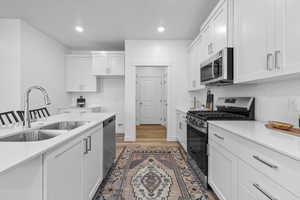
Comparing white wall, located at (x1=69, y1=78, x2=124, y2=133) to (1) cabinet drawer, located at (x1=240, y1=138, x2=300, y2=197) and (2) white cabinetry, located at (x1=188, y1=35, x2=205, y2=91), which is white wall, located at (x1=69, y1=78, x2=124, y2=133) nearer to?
(2) white cabinetry, located at (x1=188, y1=35, x2=205, y2=91)

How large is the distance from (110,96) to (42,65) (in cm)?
202

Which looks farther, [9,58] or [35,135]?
[9,58]

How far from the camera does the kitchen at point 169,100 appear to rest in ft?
3.45

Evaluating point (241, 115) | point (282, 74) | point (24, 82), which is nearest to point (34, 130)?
point (282, 74)

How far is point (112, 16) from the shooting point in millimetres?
3143

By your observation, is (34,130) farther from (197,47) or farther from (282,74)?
(197,47)

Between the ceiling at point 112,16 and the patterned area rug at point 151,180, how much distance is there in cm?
265

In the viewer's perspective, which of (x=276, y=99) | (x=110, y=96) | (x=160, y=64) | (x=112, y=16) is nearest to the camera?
(x=276, y=99)

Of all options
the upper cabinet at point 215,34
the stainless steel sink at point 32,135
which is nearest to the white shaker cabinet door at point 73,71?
the upper cabinet at point 215,34

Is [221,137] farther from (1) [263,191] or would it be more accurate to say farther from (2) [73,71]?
(2) [73,71]

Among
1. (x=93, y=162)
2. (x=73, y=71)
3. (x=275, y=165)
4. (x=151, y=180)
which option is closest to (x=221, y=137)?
(x=275, y=165)

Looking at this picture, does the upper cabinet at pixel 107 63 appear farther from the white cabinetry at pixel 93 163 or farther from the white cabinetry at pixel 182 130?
the white cabinetry at pixel 93 163

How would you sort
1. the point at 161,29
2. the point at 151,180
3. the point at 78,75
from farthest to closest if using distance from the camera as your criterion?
the point at 78,75 < the point at 161,29 < the point at 151,180

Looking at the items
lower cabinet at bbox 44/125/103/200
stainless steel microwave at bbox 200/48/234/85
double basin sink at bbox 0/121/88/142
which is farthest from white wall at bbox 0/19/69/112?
stainless steel microwave at bbox 200/48/234/85
